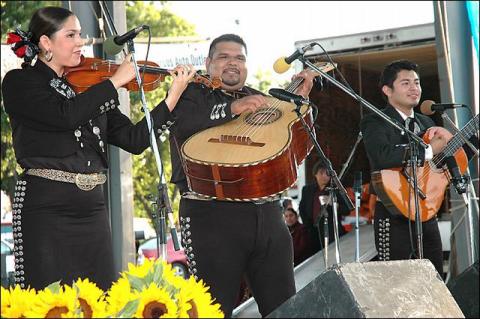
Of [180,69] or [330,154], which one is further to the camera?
[330,154]

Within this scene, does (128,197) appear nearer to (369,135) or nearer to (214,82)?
(369,135)

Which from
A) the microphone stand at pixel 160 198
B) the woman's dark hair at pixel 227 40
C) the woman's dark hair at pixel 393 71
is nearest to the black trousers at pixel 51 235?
the microphone stand at pixel 160 198

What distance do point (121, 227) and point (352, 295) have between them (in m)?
5.02

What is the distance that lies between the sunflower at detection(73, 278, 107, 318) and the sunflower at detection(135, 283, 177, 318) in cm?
10

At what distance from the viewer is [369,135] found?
16.5ft

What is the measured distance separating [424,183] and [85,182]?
2.43m

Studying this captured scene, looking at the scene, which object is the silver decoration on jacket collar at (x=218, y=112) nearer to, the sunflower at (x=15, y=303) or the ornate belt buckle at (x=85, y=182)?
the ornate belt buckle at (x=85, y=182)

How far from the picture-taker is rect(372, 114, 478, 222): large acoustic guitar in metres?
4.89

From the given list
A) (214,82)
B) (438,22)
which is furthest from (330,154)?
(214,82)

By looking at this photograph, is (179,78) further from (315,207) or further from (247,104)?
(315,207)

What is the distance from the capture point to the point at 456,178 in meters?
4.57

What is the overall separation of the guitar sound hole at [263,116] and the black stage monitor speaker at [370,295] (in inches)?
66.5

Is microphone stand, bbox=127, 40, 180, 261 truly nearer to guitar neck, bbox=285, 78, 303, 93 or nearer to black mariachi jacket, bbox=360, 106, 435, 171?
guitar neck, bbox=285, 78, 303, 93

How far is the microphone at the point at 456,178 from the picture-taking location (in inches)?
178
